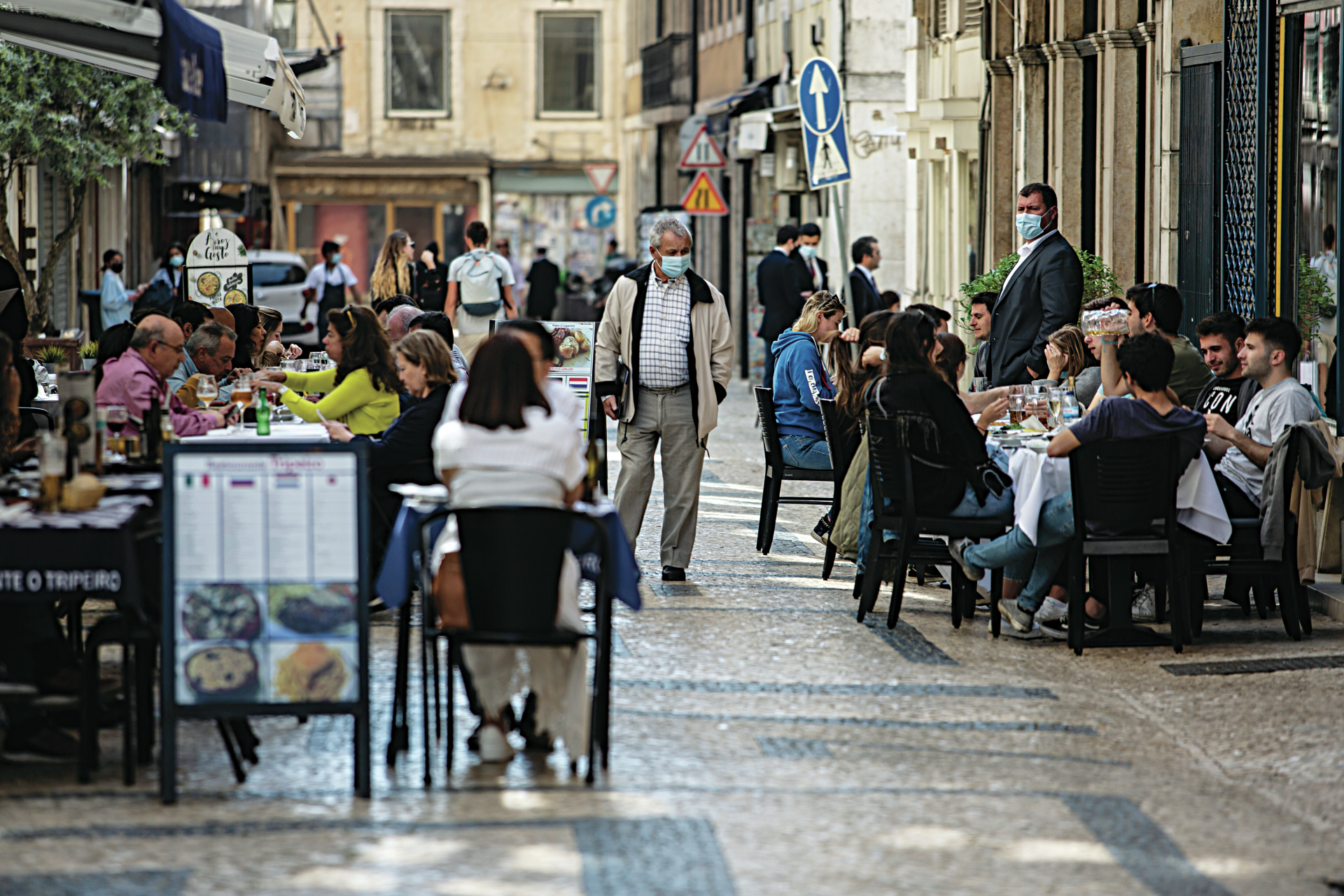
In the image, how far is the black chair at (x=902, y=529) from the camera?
359 inches

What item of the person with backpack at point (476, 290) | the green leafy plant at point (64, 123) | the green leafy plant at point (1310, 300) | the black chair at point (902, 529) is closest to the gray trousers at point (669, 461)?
the black chair at point (902, 529)

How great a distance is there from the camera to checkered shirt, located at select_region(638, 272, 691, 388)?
1050 centimetres

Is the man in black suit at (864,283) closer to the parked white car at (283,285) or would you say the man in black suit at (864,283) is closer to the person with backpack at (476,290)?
the person with backpack at (476,290)

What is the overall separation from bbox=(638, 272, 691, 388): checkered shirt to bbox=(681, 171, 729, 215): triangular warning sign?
1313 cm

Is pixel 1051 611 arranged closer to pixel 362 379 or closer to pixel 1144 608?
pixel 1144 608

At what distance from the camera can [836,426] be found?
10.8 meters

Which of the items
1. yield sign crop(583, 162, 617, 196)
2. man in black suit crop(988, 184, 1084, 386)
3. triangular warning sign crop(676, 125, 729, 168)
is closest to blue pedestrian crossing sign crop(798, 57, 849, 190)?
man in black suit crop(988, 184, 1084, 386)

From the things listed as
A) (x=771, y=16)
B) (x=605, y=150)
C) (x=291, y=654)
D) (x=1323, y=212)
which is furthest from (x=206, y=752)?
(x=605, y=150)

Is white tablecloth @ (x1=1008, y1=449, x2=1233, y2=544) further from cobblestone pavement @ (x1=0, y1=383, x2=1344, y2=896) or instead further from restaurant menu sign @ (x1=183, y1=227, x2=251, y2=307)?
restaurant menu sign @ (x1=183, y1=227, x2=251, y2=307)

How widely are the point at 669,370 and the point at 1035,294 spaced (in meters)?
2.40

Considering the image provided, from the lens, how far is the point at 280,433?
9336mm

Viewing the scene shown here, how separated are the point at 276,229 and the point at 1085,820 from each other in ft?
142

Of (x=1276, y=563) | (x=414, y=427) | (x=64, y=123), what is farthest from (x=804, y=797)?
(x=64, y=123)

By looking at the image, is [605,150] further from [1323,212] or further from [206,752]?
[206,752]
